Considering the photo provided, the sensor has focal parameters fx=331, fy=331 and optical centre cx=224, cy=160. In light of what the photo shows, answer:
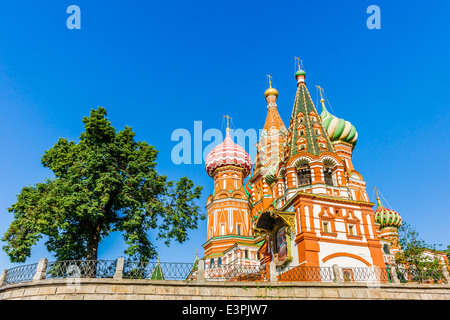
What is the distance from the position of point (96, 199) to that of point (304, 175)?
49.0ft

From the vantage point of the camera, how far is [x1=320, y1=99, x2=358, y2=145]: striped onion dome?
115ft

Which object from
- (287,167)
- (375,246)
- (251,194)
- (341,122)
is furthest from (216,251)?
(341,122)

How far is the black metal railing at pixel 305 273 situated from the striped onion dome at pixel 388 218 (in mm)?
17852

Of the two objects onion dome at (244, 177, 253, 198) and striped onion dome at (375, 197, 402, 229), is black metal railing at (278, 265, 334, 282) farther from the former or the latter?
onion dome at (244, 177, 253, 198)

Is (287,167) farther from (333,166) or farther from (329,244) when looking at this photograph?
(329,244)

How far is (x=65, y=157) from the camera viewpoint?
17875 millimetres

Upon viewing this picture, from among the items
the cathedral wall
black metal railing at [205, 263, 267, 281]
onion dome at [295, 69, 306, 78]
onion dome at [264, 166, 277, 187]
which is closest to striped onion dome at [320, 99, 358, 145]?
onion dome at [295, 69, 306, 78]

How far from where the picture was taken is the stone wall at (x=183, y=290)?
442 inches

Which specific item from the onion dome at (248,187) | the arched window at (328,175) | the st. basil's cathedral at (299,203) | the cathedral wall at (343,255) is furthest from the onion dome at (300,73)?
the cathedral wall at (343,255)

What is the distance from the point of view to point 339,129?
34.9 m

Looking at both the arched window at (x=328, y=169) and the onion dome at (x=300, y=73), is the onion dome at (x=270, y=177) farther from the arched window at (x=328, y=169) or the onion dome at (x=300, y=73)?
the onion dome at (x=300, y=73)

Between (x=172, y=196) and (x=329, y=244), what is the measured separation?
10.2m

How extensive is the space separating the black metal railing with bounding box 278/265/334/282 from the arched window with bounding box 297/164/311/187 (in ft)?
21.5
